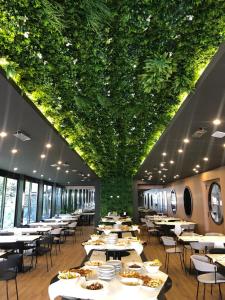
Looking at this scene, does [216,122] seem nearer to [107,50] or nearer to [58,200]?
[107,50]

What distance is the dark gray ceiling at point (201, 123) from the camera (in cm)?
315

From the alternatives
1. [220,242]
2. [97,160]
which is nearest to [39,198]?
[97,160]

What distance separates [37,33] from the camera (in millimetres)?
3027

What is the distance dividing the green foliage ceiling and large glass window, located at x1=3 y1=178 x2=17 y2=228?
7227 millimetres

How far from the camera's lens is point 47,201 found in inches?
682

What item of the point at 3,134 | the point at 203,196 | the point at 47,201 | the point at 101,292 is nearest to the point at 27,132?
the point at 3,134

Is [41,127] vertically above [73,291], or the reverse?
[41,127]

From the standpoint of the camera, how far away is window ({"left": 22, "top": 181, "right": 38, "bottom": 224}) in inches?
527

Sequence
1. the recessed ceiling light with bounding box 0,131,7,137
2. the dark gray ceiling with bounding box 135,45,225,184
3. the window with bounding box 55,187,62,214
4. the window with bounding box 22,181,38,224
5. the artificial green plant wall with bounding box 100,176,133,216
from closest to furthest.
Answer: the dark gray ceiling with bounding box 135,45,225,184 < the recessed ceiling light with bounding box 0,131,7,137 < the window with bounding box 22,181,38,224 < the artificial green plant wall with bounding box 100,176,133,216 < the window with bounding box 55,187,62,214

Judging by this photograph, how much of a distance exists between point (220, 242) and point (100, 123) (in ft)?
12.4

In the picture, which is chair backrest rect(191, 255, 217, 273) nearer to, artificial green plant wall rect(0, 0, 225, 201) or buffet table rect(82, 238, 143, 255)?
buffet table rect(82, 238, 143, 255)

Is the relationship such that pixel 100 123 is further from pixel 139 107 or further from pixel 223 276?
pixel 223 276

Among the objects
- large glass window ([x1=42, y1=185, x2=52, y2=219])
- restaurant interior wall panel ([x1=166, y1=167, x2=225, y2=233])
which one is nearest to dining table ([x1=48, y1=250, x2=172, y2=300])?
restaurant interior wall panel ([x1=166, y1=167, x2=225, y2=233])

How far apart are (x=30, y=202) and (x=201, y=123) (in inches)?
451
